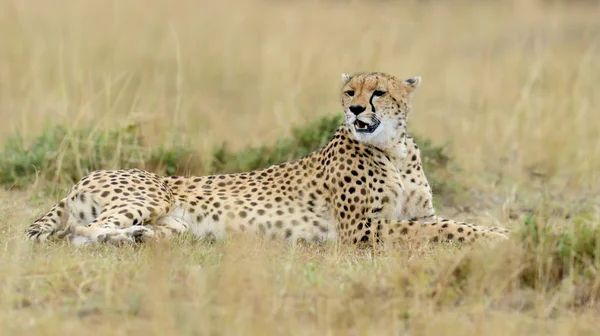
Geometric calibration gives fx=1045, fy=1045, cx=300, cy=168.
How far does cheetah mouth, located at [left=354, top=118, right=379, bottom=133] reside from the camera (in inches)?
200

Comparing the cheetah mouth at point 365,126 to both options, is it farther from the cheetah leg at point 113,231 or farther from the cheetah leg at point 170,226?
the cheetah leg at point 113,231

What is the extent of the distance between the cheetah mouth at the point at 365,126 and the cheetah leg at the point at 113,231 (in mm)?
1118

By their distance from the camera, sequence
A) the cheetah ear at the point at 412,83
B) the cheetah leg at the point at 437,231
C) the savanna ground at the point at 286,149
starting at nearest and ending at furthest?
the savanna ground at the point at 286,149, the cheetah leg at the point at 437,231, the cheetah ear at the point at 412,83

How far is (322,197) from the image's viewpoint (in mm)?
5344

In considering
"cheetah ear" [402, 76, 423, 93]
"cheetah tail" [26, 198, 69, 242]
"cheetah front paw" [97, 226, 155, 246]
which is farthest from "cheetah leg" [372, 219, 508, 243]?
"cheetah tail" [26, 198, 69, 242]

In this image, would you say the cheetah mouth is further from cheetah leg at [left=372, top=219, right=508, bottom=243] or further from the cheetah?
cheetah leg at [left=372, top=219, right=508, bottom=243]

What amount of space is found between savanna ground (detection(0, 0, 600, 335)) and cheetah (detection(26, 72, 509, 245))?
254 millimetres

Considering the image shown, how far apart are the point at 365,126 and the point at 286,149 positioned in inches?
65.0

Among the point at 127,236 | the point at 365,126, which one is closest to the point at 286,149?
the point at 365,126

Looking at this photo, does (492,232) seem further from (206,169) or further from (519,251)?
(206,169)

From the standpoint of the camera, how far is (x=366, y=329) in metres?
3.29

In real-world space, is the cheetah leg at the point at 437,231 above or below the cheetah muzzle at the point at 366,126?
below

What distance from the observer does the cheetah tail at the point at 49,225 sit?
482 centimetres

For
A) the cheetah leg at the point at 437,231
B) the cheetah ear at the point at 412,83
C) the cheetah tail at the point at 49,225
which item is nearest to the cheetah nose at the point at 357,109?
the cheetah ear at the point at 412,83
